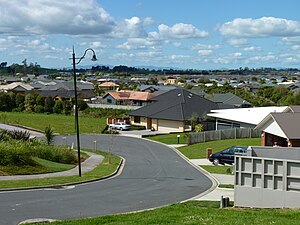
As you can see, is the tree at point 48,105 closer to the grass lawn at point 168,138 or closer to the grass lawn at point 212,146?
the grass lawn at point 168,138

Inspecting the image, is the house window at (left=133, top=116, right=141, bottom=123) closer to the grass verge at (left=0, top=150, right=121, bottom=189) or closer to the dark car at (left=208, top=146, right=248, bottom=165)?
the dark car at (left=208, top=146, right=248, bottom=165)

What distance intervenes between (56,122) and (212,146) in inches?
1316

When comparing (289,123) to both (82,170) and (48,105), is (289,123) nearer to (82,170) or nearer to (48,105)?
(82,170)

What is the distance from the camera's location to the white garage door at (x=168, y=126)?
68.2 metres

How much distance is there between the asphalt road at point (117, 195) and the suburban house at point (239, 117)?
1908 centimetres

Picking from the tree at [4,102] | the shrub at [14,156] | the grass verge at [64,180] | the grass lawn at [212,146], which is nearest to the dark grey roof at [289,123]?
the grass lawn at [212,146]

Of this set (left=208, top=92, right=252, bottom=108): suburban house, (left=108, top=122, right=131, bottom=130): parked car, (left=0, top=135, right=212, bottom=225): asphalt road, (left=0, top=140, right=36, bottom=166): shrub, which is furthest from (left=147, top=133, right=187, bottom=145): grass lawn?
(left=0, top=140, right=36, bottom=166): shrub

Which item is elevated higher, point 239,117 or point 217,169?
point 239,117

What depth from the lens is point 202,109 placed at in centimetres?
7069

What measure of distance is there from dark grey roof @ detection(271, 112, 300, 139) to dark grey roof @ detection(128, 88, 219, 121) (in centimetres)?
2717

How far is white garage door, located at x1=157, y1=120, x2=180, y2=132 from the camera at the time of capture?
2685 inches

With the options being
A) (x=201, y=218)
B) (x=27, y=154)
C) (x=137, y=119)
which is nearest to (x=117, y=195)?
(x=201, y=218)

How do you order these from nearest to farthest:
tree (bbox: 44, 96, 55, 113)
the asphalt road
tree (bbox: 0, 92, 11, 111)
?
the asphalt road < tree (bbox: 44, 96, 55, 113) < tree (bbox: 0, 92, 11, 111)

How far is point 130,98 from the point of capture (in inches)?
4099
